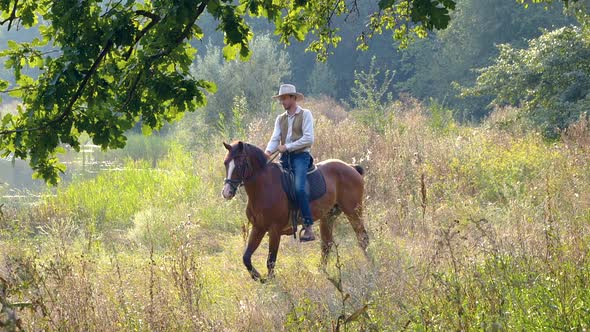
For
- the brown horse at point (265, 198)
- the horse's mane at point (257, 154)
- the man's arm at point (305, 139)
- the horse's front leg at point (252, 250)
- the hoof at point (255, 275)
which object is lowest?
the hoof at point (255, 275)

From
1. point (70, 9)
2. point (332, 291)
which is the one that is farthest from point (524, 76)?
point (70, 9)

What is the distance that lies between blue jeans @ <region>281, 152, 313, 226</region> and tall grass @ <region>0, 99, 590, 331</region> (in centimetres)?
67

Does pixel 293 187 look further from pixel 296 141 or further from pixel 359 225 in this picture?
pixel 359 225

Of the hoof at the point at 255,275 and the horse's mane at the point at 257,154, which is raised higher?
the horse's mane at the point at 257,154

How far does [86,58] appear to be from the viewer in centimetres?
484

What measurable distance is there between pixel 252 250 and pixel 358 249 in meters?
1.35

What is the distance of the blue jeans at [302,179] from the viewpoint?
30.2 feet

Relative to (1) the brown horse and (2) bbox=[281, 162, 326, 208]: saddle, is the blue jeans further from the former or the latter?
(1) the brown horse

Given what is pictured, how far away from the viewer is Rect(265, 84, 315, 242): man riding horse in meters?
9.02

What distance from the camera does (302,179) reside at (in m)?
9.24

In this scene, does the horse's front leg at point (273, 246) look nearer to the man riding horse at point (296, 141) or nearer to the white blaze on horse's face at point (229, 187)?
the man riding horse at point (296, 141)

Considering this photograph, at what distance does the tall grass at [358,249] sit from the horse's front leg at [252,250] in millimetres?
134

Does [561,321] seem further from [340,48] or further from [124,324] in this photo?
[340,48]

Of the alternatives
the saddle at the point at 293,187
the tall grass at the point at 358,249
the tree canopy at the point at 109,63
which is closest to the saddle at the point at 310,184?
the saddle at the point at 293,187
